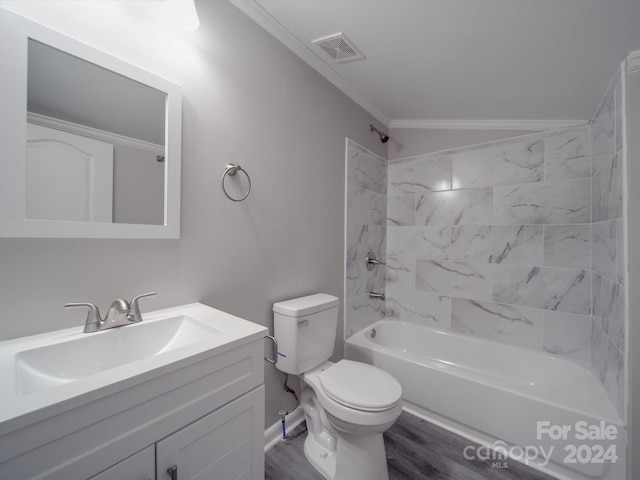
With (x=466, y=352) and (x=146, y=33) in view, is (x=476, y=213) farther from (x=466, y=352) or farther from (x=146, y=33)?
(x=146, y=33)

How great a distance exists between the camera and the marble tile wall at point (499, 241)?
6.36 ft

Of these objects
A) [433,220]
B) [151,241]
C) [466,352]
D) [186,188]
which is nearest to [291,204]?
[186,188]

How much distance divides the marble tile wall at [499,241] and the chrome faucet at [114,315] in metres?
2.27

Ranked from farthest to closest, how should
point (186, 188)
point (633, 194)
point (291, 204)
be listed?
point (291, 204)
point (633, 194)
point (186, 188)

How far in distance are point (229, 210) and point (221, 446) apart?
0.98m

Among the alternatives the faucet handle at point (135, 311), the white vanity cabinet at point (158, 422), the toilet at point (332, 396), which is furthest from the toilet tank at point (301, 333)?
the faucet handle at point (135, 311)

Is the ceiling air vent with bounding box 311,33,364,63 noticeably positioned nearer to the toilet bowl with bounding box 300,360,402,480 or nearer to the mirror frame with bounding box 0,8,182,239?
the mirror frame with bounding box 0,8,182,239

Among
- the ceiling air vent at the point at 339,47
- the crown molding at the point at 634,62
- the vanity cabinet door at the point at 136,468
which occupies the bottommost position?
the vanity cabinet door at the point at 136,468

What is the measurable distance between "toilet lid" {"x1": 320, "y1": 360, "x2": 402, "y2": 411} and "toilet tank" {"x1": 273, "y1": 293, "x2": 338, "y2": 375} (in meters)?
0.13

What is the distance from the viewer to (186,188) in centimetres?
119

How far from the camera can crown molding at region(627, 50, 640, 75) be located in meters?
1.27

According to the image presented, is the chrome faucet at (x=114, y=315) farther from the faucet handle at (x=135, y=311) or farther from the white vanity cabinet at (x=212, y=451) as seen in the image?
the white vanity cabinet at (x=212, y=451)

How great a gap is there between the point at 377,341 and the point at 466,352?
75 centimetres

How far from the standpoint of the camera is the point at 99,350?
0.89 meters
